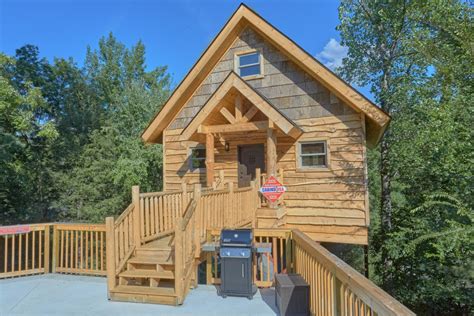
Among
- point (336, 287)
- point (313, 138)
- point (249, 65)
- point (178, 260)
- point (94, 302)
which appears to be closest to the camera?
point (336, 287)

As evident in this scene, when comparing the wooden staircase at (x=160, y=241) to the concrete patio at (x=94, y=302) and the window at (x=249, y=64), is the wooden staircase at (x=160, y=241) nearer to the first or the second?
the concrete patio at (x=94, y=302)

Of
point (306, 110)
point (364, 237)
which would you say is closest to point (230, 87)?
point (306, 110)

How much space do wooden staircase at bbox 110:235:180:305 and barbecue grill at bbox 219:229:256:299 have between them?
0.86 m

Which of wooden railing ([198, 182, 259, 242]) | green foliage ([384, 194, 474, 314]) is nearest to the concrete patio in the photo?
wooden railing ([198, 182, 259, 242])

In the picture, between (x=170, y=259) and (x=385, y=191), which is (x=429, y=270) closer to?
(x=385, y=191)

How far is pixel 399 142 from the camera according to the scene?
38.8ft

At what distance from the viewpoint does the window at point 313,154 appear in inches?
340

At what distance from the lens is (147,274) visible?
523cm

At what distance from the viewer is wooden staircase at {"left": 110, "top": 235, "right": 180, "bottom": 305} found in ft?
16.0

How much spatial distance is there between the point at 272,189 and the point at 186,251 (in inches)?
122

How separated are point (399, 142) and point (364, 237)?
5.61m

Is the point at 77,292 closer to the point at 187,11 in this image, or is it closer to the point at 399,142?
the point at 399,142

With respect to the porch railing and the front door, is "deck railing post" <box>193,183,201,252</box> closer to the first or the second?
Answer: the porch railing

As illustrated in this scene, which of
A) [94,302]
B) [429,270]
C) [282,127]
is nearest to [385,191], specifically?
[429,270]
